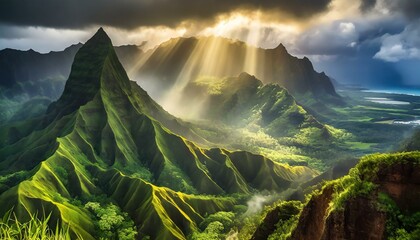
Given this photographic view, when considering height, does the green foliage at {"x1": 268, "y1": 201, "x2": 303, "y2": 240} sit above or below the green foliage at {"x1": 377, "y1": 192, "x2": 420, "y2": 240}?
below

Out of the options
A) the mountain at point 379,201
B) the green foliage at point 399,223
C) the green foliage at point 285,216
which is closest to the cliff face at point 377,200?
the mountain at point 379,201

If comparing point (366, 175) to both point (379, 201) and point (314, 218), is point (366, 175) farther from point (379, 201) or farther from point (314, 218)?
point (314, 218)

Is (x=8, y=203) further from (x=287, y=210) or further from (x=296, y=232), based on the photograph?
(x=296, y=232)

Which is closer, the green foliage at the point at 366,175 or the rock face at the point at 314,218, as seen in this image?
the green foliage at the point at 366,175

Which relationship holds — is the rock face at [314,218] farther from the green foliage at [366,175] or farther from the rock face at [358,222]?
the rock face at [358,222]

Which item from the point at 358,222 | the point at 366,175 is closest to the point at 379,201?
the point at 358,222

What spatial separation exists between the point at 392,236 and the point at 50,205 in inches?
6907

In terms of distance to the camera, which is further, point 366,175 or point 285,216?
point 285,216

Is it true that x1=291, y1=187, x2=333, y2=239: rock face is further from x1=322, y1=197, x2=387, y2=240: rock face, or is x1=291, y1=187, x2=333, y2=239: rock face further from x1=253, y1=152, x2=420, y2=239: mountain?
x1=322, y1=197, x2=387, y2=240: rock face

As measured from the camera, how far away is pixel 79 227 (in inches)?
7402

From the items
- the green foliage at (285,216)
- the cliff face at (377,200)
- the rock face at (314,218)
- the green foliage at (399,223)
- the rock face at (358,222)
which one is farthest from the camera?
the green foliage at (285,216)

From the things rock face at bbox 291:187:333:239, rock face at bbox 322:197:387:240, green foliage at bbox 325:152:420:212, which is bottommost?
rock face at bbox 291:187:333:239

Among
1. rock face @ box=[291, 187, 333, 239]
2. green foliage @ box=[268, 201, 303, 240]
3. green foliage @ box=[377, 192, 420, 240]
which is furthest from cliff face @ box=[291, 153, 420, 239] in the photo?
green foliage @ box=[268, 201, 303, 240]

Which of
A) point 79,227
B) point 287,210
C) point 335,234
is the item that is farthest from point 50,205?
point 335,234
